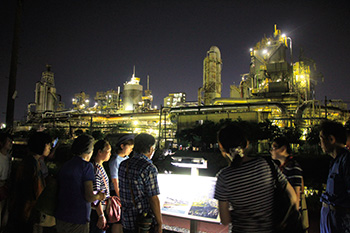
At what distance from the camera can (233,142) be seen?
6.60 feet

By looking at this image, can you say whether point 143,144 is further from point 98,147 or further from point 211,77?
point 211,77

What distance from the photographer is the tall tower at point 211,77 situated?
34.9m

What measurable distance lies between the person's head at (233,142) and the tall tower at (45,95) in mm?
49098

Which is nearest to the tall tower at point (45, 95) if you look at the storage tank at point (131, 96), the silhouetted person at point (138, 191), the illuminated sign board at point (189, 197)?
the storage tank at point (131, 96)

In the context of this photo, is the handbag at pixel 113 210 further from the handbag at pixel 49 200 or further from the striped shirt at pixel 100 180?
the handbag at pixel 49 200

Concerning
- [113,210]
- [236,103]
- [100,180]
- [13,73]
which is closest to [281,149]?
[113,210]

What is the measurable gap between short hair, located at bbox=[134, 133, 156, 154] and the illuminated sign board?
0.77 metres

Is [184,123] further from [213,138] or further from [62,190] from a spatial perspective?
[62,190]

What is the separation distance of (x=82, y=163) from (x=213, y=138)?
425 inches

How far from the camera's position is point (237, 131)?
2039 millimetres

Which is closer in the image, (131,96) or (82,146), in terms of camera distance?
(82,146)

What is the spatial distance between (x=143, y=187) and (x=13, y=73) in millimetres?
7359

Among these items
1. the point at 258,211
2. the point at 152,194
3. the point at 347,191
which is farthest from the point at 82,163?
the point at 347,191

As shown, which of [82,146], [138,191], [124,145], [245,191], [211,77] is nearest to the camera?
[245,191]
